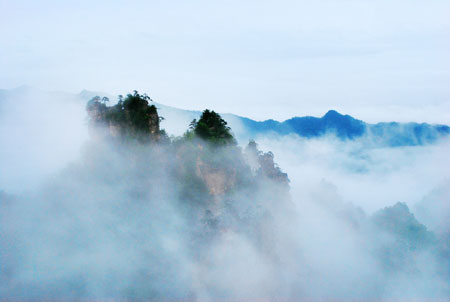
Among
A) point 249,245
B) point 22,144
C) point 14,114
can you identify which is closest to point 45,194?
point 249,245

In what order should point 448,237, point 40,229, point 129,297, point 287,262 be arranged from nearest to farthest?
point 129,297, point 40,229, point 287,262, point 448,237

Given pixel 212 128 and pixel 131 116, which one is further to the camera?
pixel 212 128

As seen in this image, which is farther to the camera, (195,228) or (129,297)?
(195,228)

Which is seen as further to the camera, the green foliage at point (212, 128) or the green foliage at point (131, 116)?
the green foliage at point (212, 128)

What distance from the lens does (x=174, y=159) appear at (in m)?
56.3

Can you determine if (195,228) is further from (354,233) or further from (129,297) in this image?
(354,233)

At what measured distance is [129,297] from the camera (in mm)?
Result: 48812

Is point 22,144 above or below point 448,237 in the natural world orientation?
above

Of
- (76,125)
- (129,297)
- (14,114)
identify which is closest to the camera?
(129,297)

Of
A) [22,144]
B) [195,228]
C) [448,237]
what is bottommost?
[448,237]

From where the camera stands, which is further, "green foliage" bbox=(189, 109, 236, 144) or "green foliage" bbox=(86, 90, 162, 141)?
"green foliage" bbox=(189, 109, 236, 144)

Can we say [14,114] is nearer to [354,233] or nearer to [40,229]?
[40,229]

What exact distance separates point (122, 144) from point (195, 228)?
12470 mm

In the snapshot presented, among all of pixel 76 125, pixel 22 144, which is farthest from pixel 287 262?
pixel 22 144
